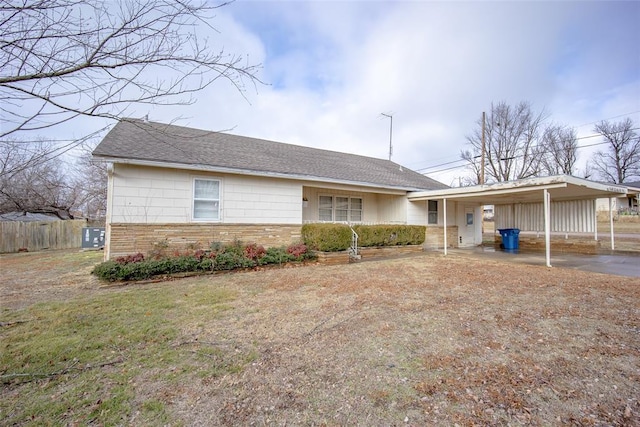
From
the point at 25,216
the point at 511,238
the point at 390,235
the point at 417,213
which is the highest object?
the point at 417,213

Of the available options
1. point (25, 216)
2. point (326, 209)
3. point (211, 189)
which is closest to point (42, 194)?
point (25, 216)

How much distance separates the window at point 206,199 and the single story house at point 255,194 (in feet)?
0.10

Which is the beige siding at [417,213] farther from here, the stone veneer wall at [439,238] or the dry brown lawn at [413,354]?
the dry brown lawn at [413,354]

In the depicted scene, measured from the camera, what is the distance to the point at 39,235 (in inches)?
587

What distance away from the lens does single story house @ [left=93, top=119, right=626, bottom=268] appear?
820 centimetres

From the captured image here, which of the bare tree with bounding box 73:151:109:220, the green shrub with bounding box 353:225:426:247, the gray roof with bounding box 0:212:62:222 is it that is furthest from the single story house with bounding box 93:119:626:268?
the gray roof with bounding box 0:212:62:222

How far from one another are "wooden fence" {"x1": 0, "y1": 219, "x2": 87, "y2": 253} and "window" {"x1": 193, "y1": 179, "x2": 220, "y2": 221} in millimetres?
12093

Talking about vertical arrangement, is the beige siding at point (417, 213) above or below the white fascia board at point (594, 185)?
below

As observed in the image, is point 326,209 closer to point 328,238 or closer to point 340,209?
point 340,209

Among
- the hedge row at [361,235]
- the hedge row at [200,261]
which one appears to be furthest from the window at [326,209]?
the hedge row at [200,261]

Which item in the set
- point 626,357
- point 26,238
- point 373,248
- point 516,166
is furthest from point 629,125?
point 26,238

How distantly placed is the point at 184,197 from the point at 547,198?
11515mm

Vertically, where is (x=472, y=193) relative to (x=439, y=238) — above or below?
above

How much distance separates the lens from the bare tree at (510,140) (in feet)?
89.7
